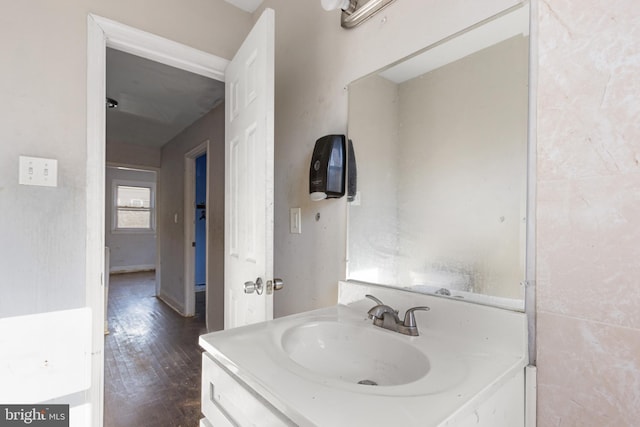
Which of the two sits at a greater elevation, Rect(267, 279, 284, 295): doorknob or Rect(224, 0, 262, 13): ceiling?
Rect(224, 0, 262, 13): ceiling

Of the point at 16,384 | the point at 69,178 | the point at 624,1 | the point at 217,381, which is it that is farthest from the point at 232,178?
the point at 624,1

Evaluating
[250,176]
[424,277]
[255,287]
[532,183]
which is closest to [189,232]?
[250,176]

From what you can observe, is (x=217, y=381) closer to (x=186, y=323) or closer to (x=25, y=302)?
(x=25, y=302)

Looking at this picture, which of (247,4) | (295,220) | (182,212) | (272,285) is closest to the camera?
(272,285)

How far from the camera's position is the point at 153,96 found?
9.34ft

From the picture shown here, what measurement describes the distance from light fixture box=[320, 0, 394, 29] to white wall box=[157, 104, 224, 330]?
6.30ft

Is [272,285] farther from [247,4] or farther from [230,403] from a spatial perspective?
[247,4]

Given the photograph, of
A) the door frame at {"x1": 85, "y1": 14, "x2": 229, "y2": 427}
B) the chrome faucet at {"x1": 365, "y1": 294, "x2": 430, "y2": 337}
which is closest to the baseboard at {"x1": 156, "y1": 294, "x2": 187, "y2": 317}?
the door frame at {"x1": 85, "y1": 14, "x2": 229, "y2": 427}

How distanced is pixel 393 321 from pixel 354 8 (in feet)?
3.89

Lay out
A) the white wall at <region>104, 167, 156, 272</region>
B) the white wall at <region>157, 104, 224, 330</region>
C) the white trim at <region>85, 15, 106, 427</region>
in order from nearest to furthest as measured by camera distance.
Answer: the white trim at <region>85, 15, 106, 427</region> → the white wall at <region>157, 104, 224, 330</region> → the white wall at <region>104, 167, 156, 272</region>

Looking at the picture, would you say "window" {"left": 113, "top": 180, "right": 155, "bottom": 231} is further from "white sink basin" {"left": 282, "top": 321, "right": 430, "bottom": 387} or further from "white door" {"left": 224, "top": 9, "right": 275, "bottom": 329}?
"white sink basin" {"left": 282, "top": 321, "right": 430, "bottom": 387}

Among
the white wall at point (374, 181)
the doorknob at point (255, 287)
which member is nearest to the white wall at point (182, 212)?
the doorknob at point (255, 287)

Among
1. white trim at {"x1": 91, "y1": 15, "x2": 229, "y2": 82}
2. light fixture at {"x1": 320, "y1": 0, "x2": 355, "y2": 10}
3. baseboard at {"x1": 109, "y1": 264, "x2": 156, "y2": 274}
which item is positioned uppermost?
white trim at {"x1": 91, "y1": 15, "x2": 229, "y2": 82}

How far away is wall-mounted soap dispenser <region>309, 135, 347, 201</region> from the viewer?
124 cm
